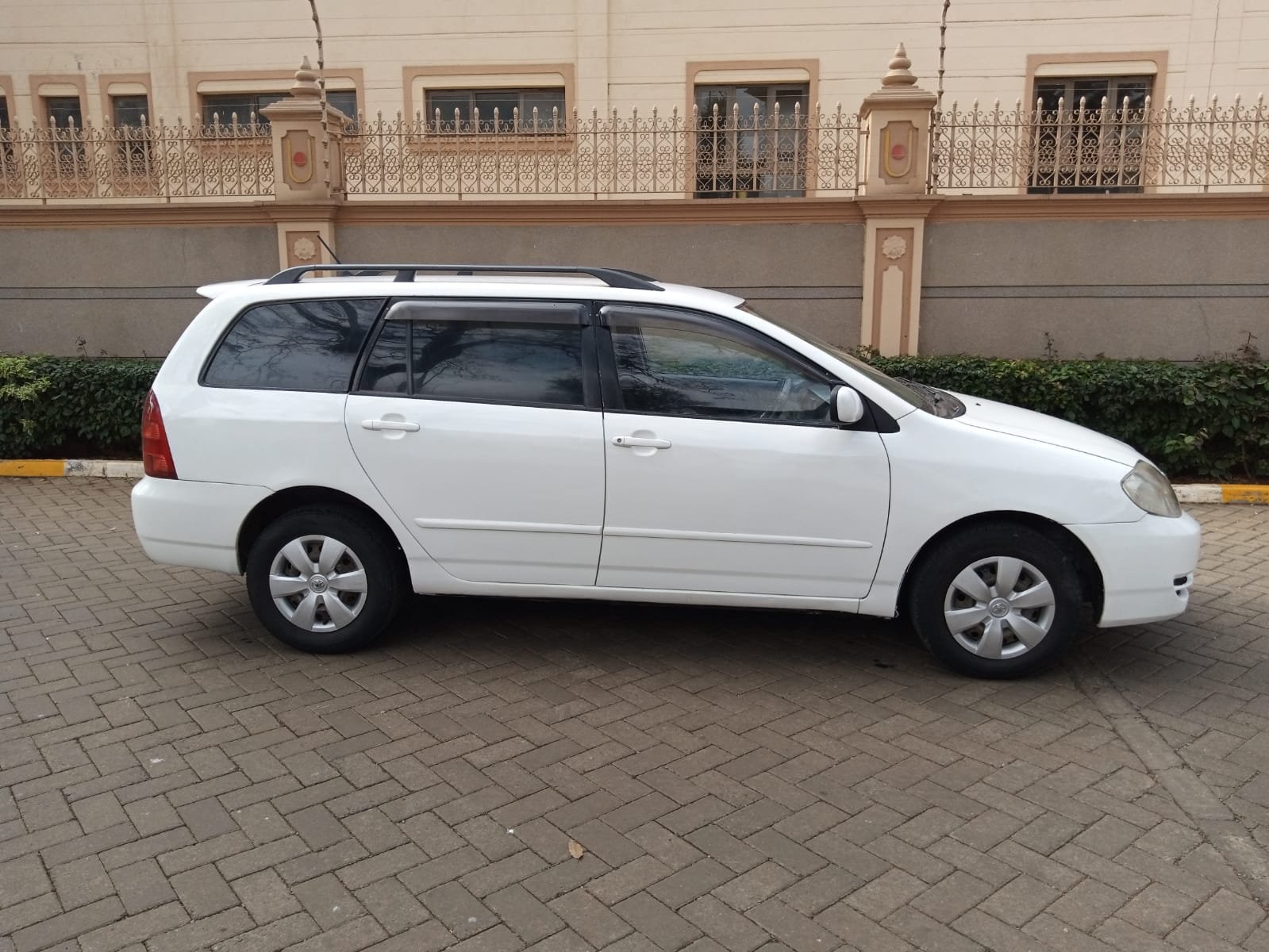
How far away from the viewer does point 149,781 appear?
3.77 metres

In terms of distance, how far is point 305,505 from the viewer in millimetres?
4910

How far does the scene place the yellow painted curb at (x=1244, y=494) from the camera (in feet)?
25.8

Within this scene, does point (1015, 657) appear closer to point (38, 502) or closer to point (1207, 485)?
point (1207, 485)

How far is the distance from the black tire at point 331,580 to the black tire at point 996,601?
237 cm

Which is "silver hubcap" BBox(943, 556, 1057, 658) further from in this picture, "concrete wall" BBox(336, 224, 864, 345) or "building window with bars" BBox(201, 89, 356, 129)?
"building window with bars" BBox(201, 89, 356, 129)

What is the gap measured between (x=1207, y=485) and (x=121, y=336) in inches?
379

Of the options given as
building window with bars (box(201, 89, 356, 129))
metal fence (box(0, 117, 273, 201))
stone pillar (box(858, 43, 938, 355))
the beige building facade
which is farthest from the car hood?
building window with bars (box(201, 89, 356, 129))

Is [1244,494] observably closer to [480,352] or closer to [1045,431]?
[1045,431]

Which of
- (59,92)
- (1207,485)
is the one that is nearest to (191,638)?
(1207,485)

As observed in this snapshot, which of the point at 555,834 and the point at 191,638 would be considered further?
the point at 191,638

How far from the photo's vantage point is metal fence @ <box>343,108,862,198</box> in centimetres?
916

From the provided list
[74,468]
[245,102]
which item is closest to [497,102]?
[245,102]

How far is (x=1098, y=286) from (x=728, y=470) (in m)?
6.08

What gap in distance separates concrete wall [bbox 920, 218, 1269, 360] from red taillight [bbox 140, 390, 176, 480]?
6595 millimetres
